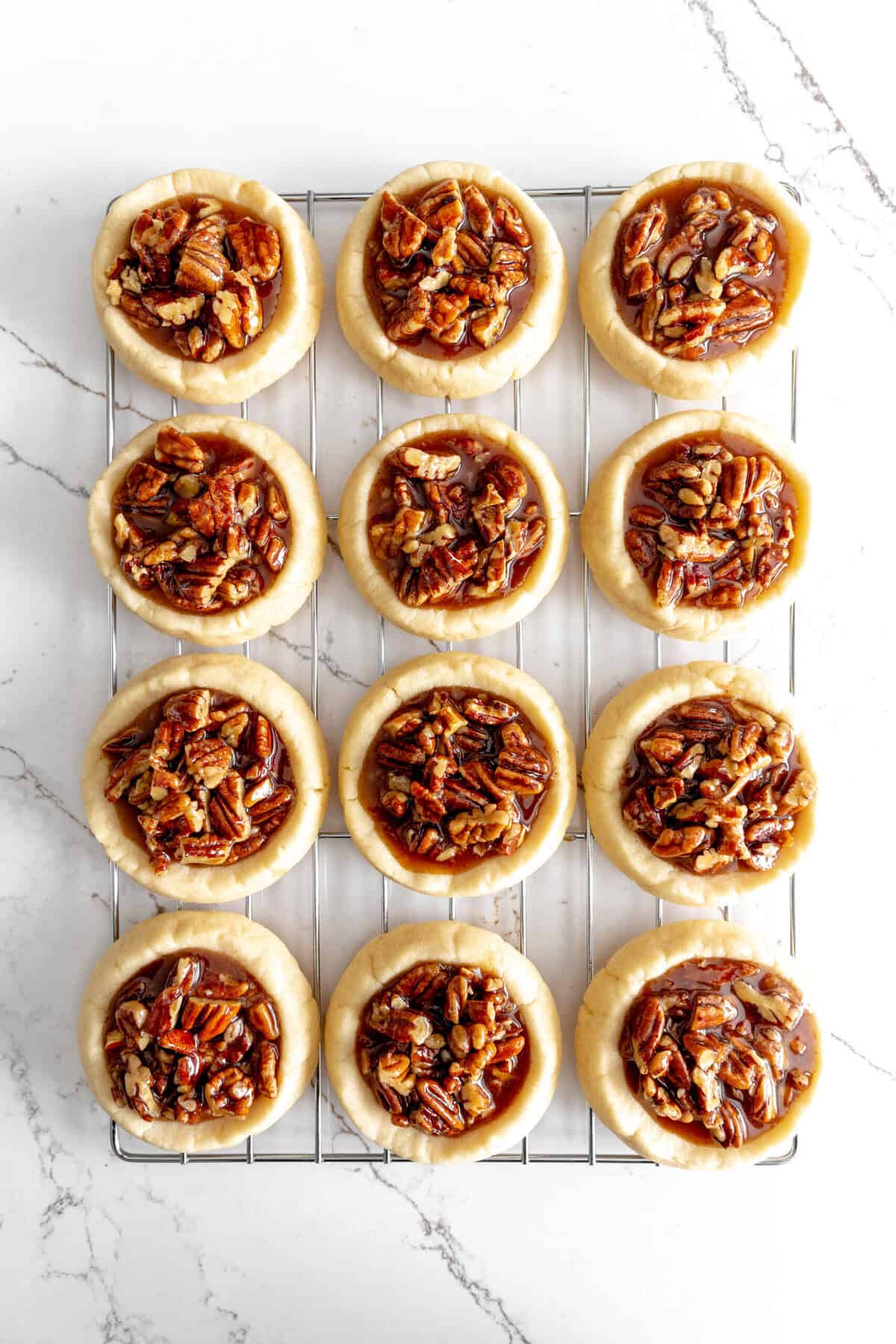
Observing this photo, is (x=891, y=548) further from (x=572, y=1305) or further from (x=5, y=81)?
(x=5, y=81)

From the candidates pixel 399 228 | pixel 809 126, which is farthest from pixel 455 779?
pixel 809 126

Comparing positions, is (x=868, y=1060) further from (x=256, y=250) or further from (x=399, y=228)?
(x=256, y=250)

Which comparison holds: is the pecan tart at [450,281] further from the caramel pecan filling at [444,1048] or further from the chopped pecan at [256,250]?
the caramel pecan filling at [444,1048]

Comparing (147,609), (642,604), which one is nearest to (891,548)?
(642,604)

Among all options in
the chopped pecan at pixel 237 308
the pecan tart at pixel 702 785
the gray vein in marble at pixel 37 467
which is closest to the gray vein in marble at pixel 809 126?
the pecan tart at pixel 702 785

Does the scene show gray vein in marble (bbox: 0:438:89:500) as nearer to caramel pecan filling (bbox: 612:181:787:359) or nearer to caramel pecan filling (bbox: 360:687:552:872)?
caramel pecan filling (bbox: 360:687:552:872)

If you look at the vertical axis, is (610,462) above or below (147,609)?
above
